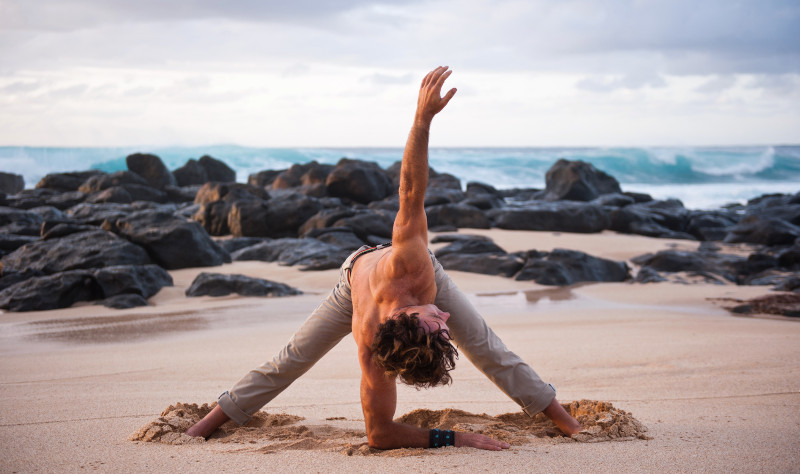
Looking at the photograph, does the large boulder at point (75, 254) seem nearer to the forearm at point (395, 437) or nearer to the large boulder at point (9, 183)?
the forearm at point (395, 437)

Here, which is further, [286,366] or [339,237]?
[339,237]

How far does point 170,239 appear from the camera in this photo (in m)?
11.0

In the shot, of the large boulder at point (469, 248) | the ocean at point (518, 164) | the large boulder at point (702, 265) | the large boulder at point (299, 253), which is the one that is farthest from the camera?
the ocean at point (518, 164)

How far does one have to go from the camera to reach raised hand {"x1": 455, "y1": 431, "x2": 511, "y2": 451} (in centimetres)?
338

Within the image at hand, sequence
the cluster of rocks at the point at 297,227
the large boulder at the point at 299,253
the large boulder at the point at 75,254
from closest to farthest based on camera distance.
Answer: the large boulder at the point at 75,254
the cluster of rocks at the point at 297,227
the large boulder at the point at 299,253

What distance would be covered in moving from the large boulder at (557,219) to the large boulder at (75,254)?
9.65 metres

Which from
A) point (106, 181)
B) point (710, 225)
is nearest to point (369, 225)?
point (710, 225)

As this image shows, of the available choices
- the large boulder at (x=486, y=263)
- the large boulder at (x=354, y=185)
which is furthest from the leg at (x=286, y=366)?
the large boulder at (x=354, y=185)

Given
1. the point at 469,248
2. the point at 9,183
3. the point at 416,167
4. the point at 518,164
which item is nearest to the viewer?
the point at 416,167

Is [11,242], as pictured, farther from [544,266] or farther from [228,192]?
[544,266]

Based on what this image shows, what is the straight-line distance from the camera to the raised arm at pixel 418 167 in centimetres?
309

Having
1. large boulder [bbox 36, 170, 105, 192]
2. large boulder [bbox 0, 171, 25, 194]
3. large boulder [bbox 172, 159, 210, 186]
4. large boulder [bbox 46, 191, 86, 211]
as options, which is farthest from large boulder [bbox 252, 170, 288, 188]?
large boulder [bbox 0, 171, 25, 194]

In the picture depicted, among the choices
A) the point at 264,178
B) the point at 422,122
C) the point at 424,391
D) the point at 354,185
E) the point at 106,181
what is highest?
the point at 422,122

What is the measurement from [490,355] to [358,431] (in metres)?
0.93
